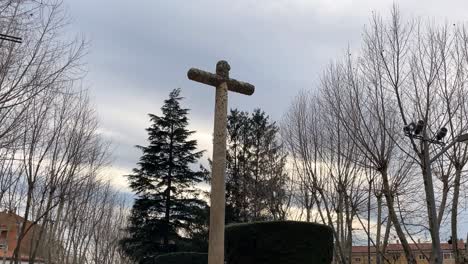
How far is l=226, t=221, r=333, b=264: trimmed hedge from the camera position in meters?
8.32

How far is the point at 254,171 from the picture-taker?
26953 millimetres

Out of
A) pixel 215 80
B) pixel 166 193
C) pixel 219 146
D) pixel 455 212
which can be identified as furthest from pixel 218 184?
pixel 166 193

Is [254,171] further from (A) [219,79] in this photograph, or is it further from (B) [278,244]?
(A) [219,79]

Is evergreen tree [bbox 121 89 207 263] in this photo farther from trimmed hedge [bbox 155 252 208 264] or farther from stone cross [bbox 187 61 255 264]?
stone cross [bbox 187 61 255 264]

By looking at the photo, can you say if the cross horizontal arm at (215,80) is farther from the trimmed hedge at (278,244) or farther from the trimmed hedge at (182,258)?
the trimmed hedge at (182,258)

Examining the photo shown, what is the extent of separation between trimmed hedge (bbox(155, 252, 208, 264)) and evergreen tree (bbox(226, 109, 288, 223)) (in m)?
9.41

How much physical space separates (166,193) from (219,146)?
20272mm

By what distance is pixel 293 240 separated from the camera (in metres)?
8.38

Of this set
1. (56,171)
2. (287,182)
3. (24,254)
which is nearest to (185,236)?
(287,182)

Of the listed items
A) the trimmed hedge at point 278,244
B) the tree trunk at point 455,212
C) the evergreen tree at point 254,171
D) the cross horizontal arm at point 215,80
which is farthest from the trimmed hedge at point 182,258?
the evergreen tree at point 254,171

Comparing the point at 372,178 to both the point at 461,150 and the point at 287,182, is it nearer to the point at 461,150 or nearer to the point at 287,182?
the point at 461,150

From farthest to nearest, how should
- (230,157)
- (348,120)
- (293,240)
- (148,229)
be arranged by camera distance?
(230,157), (148,229), (348,120), (293,240)

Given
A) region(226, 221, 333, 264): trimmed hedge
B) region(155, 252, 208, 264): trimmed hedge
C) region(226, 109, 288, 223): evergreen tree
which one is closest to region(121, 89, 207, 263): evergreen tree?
region(226, 109, 288, 223): evergreen tree

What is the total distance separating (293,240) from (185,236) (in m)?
18.2
